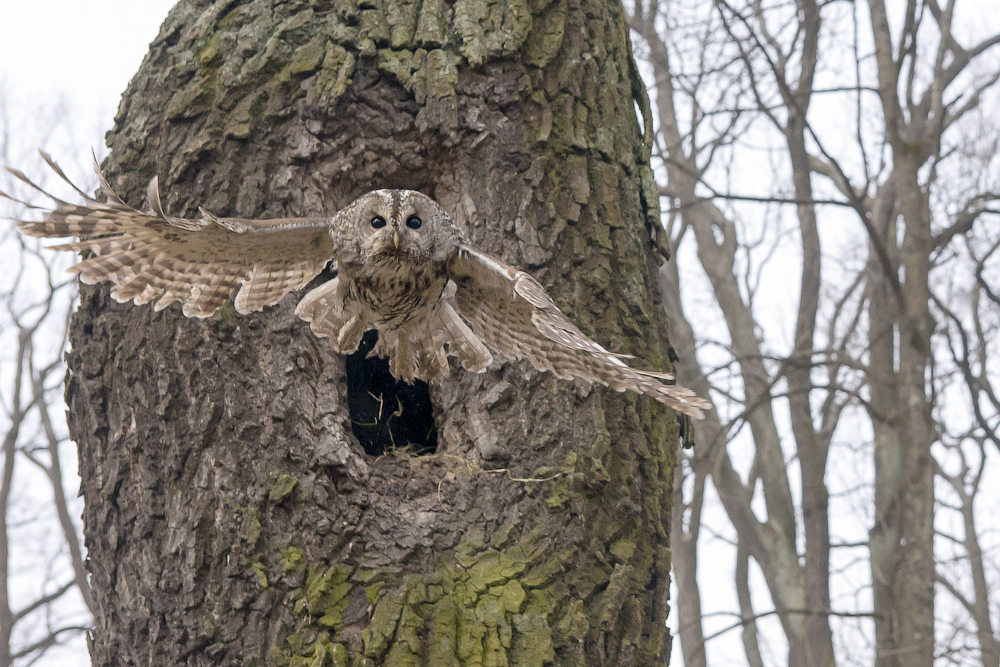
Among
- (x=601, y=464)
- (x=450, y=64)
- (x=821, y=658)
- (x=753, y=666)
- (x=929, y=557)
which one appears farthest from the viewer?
(x=753, y=666)

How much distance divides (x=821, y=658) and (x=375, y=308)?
19.5 ft

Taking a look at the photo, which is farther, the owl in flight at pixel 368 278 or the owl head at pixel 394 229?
the owl head at pixel 394 229

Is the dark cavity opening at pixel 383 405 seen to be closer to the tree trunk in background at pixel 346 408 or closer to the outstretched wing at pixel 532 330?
the tree trunk in background at pixel 346 408

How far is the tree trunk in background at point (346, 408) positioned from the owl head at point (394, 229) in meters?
0.32

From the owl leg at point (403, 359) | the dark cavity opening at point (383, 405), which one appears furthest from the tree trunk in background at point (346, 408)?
the dark cavity opening at point (383, 405)

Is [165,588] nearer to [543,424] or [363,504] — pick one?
[363,504]

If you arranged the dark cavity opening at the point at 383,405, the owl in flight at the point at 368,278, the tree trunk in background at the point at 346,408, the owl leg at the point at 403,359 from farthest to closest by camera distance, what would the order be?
the dark cavity opening at the point at 383,405 → the owl leg at the point at 403,359 → the tree trunk in background at the point at 346,408 → the owl in flight at the point at 368,278

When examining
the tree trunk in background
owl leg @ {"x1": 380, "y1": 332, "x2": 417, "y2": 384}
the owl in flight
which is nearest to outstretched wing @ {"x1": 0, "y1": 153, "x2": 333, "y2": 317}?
the owl in flight

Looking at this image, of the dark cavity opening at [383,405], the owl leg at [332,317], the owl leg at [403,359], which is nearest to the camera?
Result: the owl leg at [332,317]

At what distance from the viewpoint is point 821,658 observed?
7375 millimetres

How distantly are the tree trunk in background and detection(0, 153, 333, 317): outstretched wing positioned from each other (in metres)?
0.15

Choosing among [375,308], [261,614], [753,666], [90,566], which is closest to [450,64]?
[375,308]

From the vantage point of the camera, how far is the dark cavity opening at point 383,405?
3.69 m

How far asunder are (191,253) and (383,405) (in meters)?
1.18
